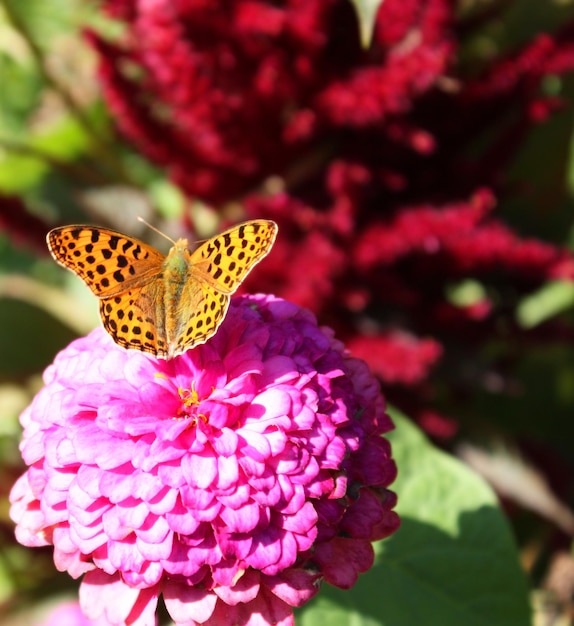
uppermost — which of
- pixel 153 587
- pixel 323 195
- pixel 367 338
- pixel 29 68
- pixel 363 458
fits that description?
pixel 29 68

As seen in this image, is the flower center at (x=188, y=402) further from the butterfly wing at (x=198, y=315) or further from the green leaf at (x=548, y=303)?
the green leaf at (x=548, y=303)

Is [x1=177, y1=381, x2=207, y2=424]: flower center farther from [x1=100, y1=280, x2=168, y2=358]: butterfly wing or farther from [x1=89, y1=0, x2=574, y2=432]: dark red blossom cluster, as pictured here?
[x1=89, y1=0, x2=574, y2=432]: dark red blossom cluster

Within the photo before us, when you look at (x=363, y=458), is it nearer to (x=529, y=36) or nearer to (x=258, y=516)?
(x=258, y=516)

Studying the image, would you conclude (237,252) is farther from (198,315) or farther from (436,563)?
(436,563)

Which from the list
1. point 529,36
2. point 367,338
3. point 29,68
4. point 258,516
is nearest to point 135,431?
point 258,516

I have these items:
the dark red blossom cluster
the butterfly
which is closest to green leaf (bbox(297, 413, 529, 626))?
the dark red blossom cluster

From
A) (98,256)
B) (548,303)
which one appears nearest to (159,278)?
(98,256)

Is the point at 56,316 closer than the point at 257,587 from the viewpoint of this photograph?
No
